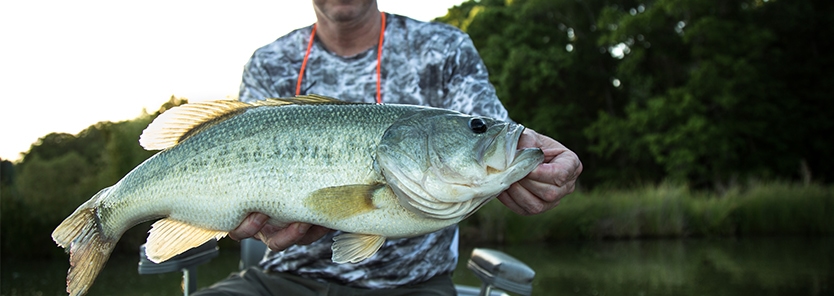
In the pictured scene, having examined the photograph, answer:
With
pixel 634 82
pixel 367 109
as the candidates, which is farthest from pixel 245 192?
pixel 634 82

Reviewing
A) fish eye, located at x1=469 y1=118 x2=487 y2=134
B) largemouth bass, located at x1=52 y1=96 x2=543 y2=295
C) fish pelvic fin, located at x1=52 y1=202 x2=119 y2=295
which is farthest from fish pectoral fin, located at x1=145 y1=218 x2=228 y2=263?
fish eye, located at x1=469 y1=118 x2=487 y2=134

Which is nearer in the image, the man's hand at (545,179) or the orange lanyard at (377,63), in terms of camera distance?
the man's hand at (545,179)

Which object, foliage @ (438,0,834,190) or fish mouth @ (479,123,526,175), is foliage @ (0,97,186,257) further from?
foliage @ (438,0,834,190)

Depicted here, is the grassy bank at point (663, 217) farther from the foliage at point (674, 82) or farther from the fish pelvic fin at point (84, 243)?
the fish pelvic fin at point (84, 243)

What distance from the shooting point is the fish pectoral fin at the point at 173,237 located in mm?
2262

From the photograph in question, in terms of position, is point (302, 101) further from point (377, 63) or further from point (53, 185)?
point (53, 185)

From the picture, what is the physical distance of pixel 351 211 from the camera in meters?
2.09

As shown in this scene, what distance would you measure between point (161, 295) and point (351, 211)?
603cm

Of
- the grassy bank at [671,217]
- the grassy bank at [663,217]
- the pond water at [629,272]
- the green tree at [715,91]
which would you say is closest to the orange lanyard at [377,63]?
the pond water at [629,272]

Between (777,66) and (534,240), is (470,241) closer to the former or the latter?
(534,240)

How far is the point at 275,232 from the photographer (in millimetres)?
2375

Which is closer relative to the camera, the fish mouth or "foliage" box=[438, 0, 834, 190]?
the fish mouth

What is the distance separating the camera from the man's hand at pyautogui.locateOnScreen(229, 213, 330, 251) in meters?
2.25

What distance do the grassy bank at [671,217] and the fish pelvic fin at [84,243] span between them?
35.6ft
